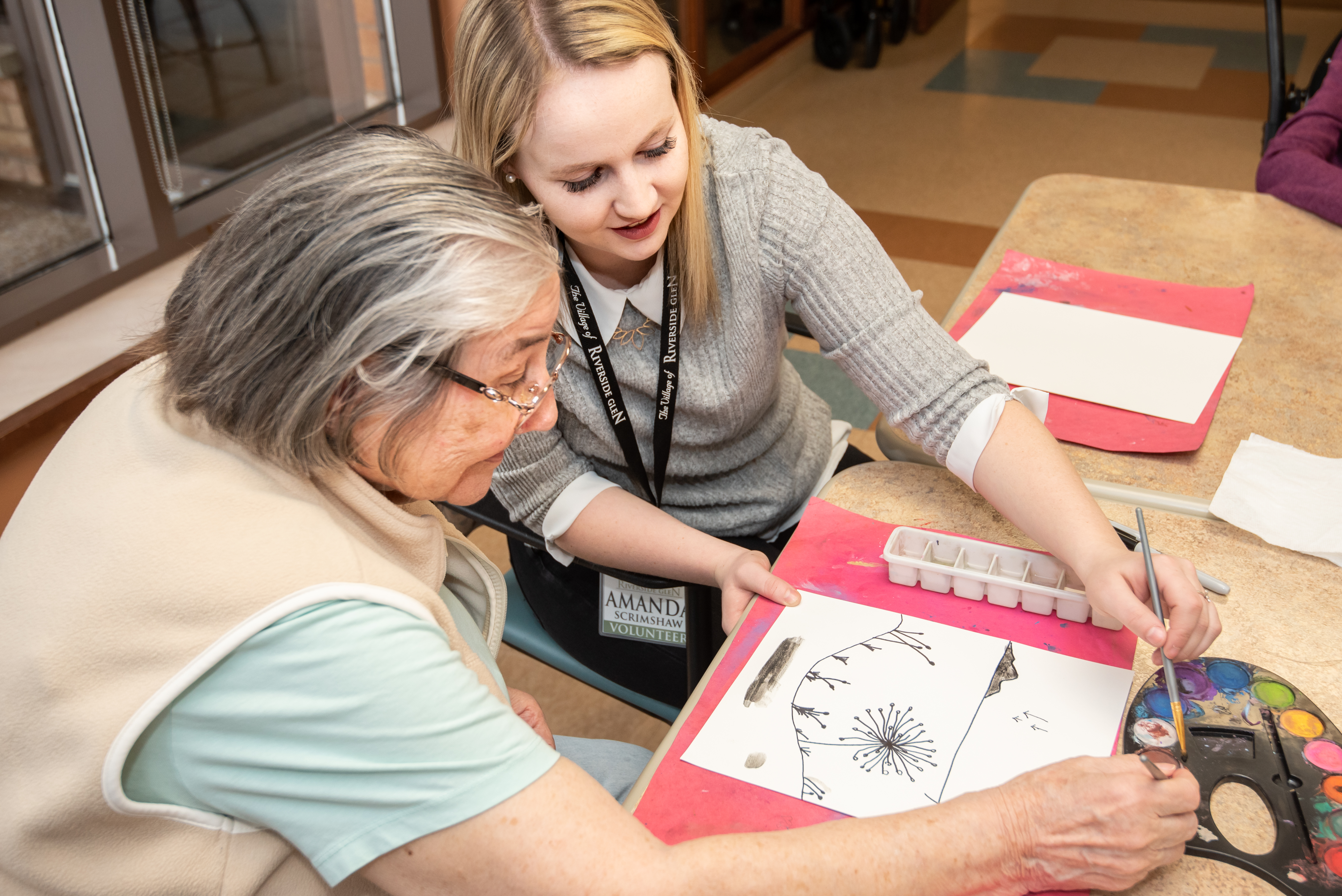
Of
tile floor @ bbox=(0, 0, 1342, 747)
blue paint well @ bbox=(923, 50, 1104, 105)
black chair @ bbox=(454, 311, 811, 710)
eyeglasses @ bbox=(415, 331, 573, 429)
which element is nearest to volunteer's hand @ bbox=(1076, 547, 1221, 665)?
black chair @ bbox=(454, 311, 811, 710)

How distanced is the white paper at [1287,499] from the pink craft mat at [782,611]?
0.27m

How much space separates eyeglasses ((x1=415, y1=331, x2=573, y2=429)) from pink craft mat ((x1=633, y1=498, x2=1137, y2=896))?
0.31m

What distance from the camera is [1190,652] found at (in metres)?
0.93

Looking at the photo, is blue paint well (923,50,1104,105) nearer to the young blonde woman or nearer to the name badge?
the young blonde woman

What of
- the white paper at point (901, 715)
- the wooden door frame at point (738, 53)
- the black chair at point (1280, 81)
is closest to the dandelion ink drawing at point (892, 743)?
the white paper at point (901, 715)

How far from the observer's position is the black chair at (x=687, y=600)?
4.09 ft

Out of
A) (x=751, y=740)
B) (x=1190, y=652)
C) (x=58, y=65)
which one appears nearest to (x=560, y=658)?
(x=751, y=740)

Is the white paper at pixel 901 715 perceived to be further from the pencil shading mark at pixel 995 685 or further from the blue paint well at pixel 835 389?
the blue paint well at pixel 835 389

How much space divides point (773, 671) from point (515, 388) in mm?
357

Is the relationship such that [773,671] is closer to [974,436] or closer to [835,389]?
Answer: [974,436]

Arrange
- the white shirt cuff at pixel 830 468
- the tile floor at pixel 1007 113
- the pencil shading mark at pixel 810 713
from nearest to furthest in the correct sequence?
the pencil shading mark at pixel 810 713 < the white shirt cuff at pixel 830 468 < the tile floor at pixel 1007 113

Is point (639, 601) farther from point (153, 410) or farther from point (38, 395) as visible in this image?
point (38, 395)

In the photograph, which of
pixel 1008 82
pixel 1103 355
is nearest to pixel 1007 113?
pixel 1008 82

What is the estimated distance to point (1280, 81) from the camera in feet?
6.85
